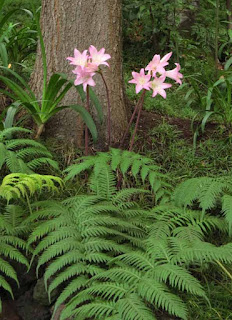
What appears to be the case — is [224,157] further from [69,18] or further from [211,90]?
[69,18]

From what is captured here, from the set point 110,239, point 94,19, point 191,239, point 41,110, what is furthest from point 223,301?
point 94,19

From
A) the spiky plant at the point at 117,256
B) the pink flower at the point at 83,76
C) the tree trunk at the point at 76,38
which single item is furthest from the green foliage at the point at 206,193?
the tree trunk at the point at 76,38

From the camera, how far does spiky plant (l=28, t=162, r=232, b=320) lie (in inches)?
72.7

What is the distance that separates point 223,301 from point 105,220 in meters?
0.71

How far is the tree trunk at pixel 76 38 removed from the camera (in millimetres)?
3295

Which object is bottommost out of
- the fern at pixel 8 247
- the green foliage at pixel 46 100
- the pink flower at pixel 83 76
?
the fern at pixel 8 247

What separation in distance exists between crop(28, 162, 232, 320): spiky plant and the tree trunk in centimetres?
75

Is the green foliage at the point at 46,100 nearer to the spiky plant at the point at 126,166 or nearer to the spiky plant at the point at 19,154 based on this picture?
the spiky plant at the point at 19,154

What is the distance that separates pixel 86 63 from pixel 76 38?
2.65 feet

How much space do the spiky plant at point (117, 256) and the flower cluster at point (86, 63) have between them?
1.71 ft

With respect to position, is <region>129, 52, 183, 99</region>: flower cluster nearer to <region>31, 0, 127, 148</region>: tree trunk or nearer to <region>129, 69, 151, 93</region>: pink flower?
<region>129, 69, 151, 93</region>: pink flower

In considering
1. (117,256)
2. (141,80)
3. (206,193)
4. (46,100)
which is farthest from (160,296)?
(46,100)

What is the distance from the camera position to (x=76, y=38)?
3311mm

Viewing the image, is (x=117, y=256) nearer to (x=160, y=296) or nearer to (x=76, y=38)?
(x=160, y=296)
